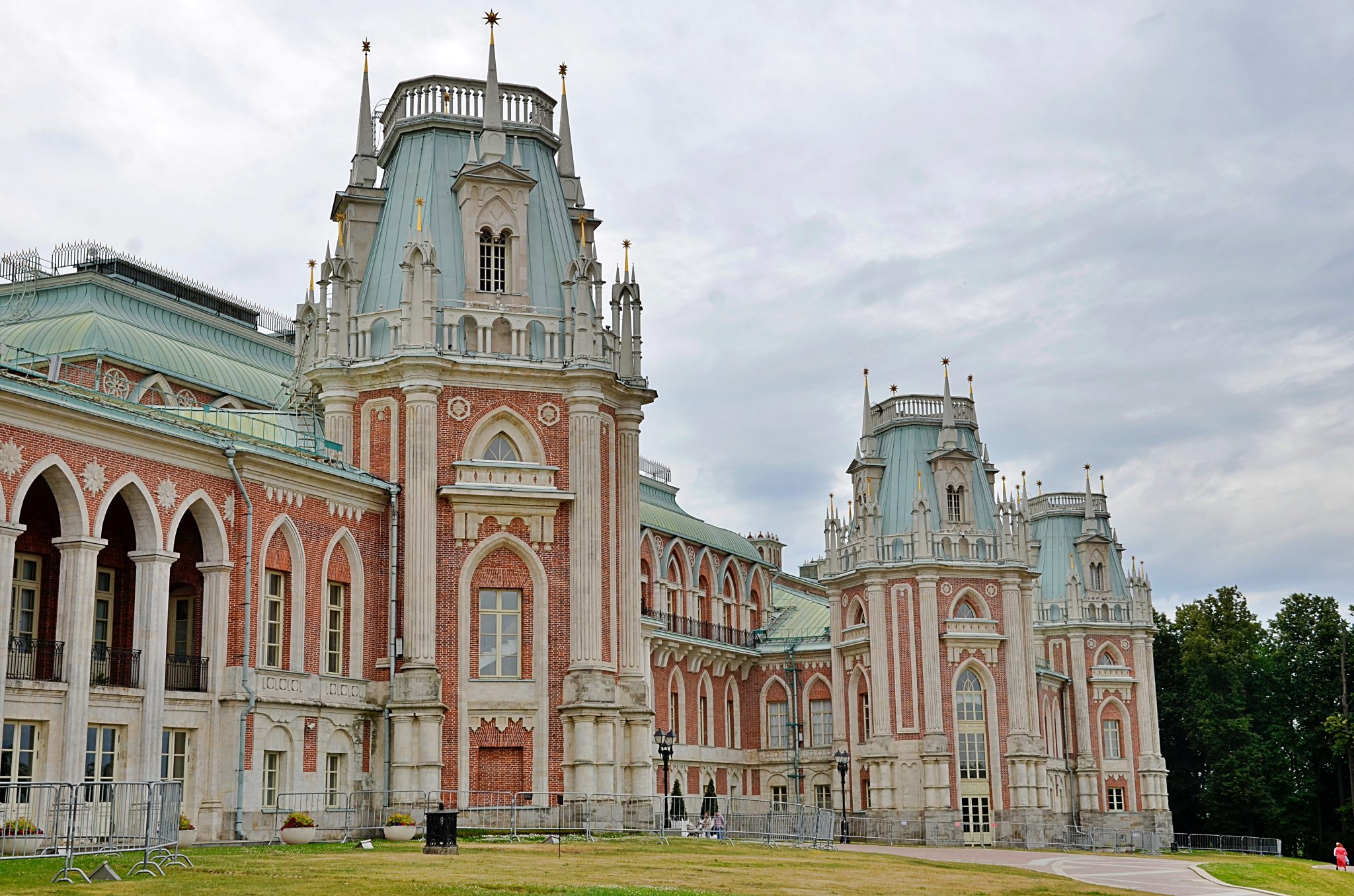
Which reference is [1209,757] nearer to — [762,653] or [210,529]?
[762,653]

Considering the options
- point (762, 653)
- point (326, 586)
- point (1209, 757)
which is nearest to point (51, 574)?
point (326, 586)

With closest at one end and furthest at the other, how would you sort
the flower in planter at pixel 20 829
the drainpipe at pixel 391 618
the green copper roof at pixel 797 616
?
the flower in planter at pixel 20 829, the drainpipe at pixel 391 618, the green copper roof at pixel 797 616

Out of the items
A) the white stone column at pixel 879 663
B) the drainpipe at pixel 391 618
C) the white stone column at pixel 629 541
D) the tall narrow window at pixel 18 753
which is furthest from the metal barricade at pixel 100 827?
the white stone column at pixel 879 663

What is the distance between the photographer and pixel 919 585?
218ft

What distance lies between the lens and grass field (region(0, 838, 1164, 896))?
22203mm

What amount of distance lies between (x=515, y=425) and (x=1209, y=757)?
59.8 metres

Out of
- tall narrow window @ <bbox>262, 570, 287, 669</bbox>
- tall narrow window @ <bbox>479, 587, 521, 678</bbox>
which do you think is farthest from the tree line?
tall narrow window @ <bbox>262, 570, 287, 669</bbox>

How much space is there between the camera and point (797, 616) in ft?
258

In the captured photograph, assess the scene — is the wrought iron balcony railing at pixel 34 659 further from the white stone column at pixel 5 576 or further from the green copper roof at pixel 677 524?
the green copper roof at pixel 677 524

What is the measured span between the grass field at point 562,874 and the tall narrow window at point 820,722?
33.6 metres

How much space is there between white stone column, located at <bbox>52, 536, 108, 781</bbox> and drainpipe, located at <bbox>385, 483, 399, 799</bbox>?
33.5 ft

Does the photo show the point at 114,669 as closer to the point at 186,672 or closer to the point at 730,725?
the point at 186,672

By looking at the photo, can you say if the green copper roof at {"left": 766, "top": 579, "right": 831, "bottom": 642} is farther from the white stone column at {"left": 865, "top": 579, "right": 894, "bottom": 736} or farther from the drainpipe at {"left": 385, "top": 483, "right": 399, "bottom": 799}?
the drainpipe at {"left": 385, "top": 483, "right": 399, "bottom": 799}

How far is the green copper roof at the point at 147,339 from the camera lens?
47312mm
